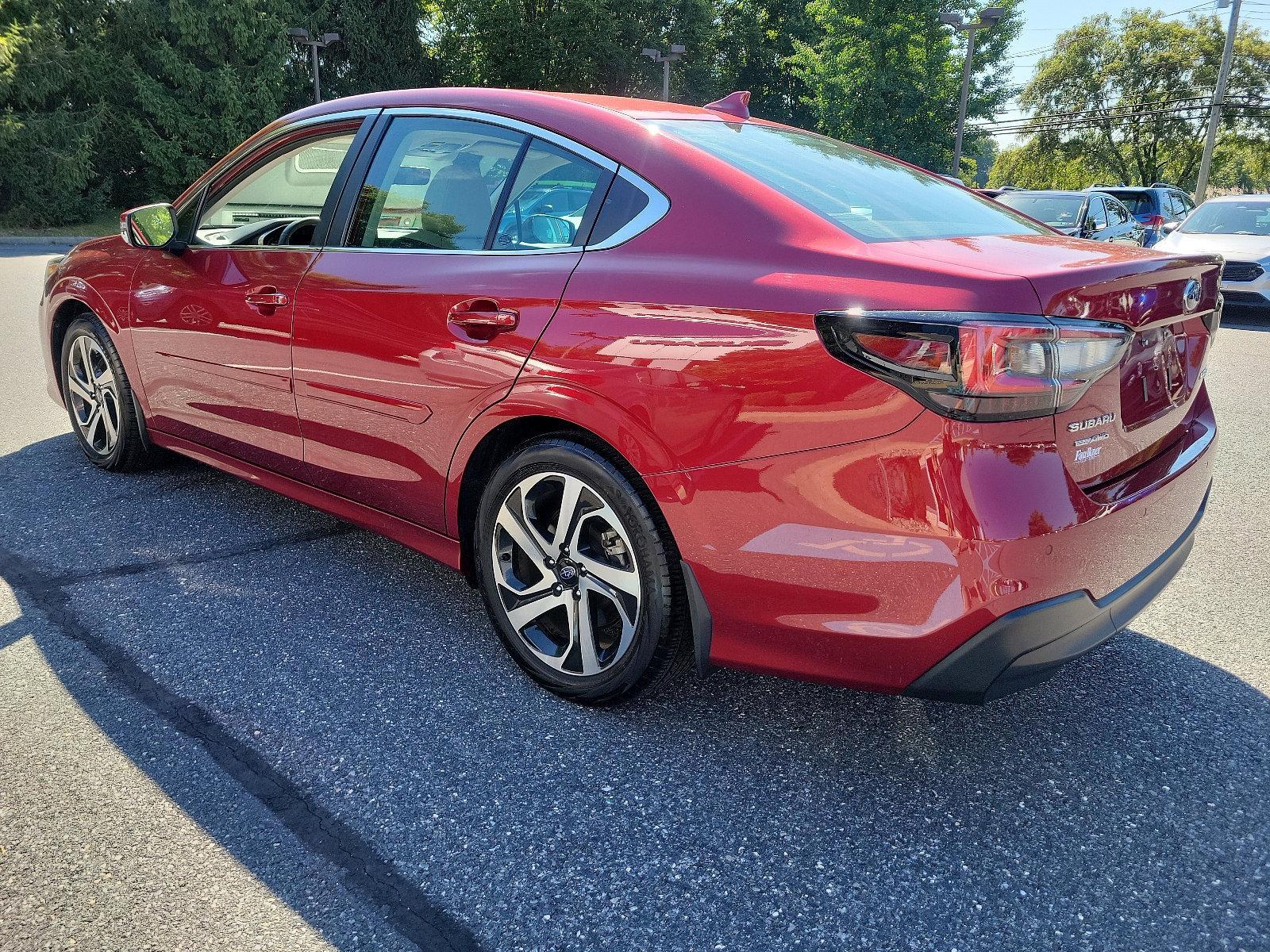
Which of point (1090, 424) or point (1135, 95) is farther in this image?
point (1135, 95)

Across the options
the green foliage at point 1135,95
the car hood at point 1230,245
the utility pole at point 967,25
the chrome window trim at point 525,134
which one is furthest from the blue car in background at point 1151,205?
the green foliage at point 1135,95

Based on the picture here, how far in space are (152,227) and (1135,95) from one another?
58.8 m

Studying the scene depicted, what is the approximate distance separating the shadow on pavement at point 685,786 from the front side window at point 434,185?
49.1 inches

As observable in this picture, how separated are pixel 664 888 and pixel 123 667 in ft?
5.92

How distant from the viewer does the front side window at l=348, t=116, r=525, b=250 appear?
114 inches

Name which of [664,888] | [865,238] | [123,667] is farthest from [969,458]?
[123,667]

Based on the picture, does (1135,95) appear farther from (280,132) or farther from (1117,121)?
(280,132)

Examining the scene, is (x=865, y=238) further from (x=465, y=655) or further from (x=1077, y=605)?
(x=465, y=655)

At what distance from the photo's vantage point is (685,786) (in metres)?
2.40

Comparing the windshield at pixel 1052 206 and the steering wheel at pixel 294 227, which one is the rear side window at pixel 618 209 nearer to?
the steering wheel at pixel 294 227

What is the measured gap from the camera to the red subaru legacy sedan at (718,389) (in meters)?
2.01

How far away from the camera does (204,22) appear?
3039 centimetres

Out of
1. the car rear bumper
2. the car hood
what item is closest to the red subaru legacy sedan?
the car rear bumper

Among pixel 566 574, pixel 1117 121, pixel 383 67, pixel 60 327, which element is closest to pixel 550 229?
pixel 566 574
